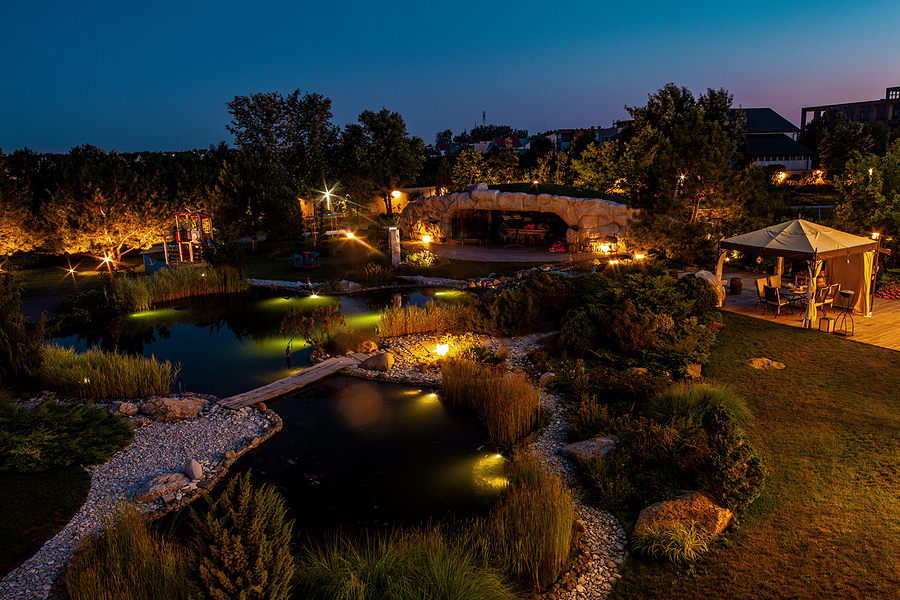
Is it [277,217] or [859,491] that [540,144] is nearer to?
[277,217]

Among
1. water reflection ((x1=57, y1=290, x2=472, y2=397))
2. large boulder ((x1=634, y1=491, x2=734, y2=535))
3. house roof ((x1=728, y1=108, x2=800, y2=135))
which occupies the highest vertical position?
house roof ((x1=728, y1=108, x2=800, y2=135))

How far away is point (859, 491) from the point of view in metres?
5.46

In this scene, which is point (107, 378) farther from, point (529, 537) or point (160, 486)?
point (529, 537)

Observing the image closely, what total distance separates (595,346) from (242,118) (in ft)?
120

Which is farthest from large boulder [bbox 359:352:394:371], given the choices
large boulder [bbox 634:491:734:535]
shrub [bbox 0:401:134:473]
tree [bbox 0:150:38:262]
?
tree [bbox 0:150:38:262]

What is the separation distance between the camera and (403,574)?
4.25m

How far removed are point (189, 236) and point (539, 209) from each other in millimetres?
13858

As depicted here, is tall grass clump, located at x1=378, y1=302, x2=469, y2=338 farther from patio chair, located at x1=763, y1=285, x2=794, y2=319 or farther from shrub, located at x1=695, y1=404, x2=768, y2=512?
shrub, located at x1=695, y1=404, x2=768, y2=512

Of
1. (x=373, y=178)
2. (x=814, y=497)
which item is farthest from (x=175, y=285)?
(x=373, y=178)

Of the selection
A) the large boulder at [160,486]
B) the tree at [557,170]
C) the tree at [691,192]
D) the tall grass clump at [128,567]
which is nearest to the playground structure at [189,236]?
the large boulder at [160,486]

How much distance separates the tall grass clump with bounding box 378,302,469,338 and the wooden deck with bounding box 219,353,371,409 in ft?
3.86

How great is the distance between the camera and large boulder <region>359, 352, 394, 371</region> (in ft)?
32.8

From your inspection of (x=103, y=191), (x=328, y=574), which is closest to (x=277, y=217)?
(x=103, y=191)

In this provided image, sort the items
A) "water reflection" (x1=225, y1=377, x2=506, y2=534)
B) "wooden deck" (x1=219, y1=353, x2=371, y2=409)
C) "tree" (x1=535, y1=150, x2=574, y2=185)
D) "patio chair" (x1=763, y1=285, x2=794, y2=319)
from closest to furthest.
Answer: "water reflection" (x1=225, y1=377, x2=506, y2=534)
"wooden deck" (x1=219, y1=353, x2=371, y2=409)
"patio chair" (x1=763, y1=285, x2=794, y2=319)
"tree" (x1=535, y1=150, x2=574, y2=185)
